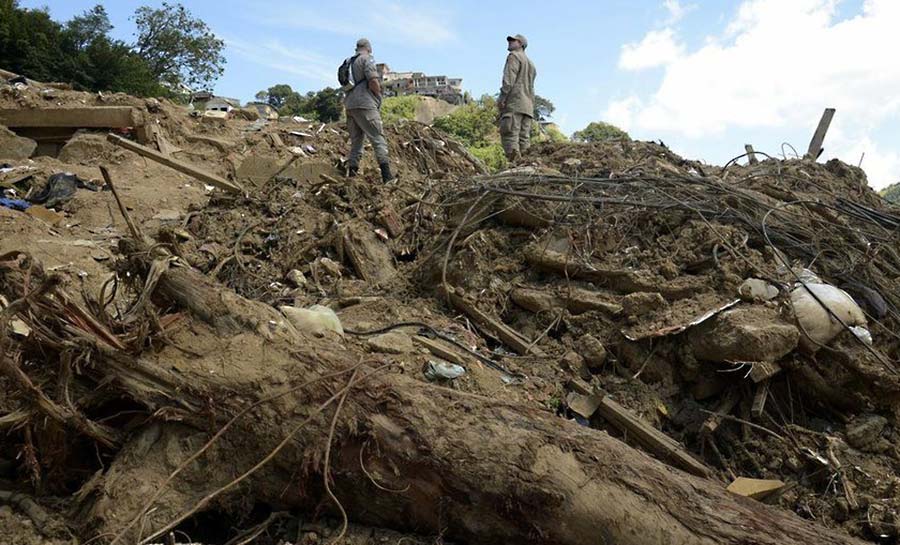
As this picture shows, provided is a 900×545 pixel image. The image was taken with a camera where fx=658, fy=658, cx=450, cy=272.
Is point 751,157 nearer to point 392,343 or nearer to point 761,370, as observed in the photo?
point 761,370

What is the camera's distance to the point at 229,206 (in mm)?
7391

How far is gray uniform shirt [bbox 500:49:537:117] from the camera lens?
863cm

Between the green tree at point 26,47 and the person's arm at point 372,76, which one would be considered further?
the green tree at point 26,47

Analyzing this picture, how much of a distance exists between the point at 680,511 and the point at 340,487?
1.36m

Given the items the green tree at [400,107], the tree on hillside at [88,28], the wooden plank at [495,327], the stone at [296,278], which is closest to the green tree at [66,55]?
the tree on hillside at [88,28]

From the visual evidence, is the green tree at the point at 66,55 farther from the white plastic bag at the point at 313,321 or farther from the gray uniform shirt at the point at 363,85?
the white plastic bag at the point at 313,321

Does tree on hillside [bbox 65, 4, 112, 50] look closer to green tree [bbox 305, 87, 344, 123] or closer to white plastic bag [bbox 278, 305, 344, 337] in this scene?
green tree [bbox 305, 87, 344, 123]

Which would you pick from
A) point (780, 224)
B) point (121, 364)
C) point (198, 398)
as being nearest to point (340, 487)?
point (198, 398)

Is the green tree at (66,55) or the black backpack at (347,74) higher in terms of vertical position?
the green tree at (66,55)

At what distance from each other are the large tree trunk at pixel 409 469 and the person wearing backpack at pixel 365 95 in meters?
4.91

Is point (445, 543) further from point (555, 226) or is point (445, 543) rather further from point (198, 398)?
point (555, 226)

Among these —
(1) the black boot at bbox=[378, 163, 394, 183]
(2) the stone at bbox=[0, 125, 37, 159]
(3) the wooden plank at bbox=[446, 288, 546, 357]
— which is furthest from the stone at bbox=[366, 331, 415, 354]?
(2) the stone at bbox=[0, 125, 37, 159]

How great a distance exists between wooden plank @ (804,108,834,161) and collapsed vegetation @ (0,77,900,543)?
4.59 feet

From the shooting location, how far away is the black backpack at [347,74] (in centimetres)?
759
